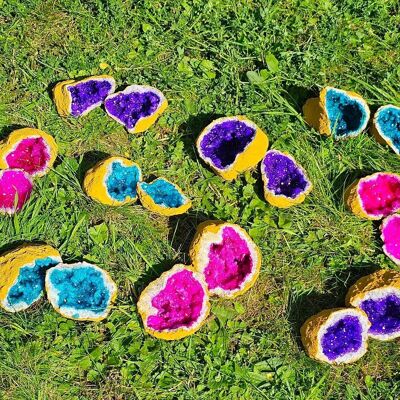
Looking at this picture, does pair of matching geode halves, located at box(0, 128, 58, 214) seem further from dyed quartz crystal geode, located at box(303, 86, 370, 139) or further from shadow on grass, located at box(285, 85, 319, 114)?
dyed quartz crystal geode, located at box(303, 86, 370, 139)

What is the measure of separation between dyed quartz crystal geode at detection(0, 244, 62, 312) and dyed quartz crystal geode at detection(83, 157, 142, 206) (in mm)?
495

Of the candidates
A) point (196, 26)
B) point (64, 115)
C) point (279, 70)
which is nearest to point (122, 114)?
point (64, 115)

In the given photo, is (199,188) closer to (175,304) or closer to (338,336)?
(175,304)

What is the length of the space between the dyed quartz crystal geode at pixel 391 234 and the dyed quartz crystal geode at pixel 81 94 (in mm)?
2143

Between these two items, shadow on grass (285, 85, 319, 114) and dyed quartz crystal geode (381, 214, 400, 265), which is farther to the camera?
shadow on grass (285, 85, 319, 114)

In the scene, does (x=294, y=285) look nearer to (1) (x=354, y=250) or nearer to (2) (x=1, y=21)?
(1) (x=354, y=250)

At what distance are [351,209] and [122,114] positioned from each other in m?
1.73

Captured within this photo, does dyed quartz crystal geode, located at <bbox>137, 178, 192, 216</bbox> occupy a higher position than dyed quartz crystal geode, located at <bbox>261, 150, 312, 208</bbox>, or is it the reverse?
dyed quartz crystal geode, located at <bbox>261, 150, 312, 208</bbox>

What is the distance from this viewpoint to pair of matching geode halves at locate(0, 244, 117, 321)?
12.2 feet

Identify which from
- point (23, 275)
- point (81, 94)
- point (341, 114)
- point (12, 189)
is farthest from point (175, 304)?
point (341, 114)

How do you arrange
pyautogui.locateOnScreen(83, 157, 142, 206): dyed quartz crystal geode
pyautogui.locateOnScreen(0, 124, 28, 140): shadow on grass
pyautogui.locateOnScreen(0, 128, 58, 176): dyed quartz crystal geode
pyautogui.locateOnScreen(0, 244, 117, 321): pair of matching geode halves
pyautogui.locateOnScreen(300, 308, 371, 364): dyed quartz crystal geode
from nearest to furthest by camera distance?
pyautogui.locateOnScreen(300, 308, 371, 364): dyed quartz crystal geode
pyautogui.locateOnScreen(0, 244, 117, 321): pair of matching geode halves
pyautogui.locateOnScreen(83, 157, 142, 206): dyed quartz crystal geode
pyautogui.locateOnScreen(0, 128, 58, 176): dyed quartz crystal geode
pyautogui.locateOnScreen(0, 124, 28, 140): shadow on grass

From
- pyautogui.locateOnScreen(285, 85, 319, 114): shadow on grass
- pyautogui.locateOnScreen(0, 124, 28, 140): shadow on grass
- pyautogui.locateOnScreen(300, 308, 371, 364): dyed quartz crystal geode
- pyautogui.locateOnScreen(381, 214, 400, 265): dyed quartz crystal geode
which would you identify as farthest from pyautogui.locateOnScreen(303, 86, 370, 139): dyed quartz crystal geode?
pyautogui.locateOnScreen(0, 124, 28, 140): shadow on grass

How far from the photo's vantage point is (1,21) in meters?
4.61

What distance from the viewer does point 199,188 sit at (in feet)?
13.7
